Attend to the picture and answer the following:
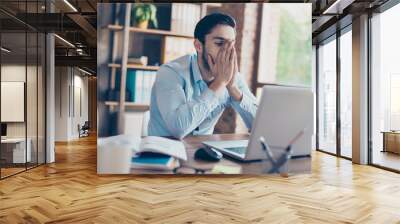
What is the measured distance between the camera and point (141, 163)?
5691mm

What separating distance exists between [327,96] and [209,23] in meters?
5.37

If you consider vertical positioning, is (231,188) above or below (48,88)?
below

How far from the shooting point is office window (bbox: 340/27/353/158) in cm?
822

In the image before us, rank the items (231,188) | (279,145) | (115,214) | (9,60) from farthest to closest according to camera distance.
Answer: (9,60)
(279,145)
(231,188)
(115,214)

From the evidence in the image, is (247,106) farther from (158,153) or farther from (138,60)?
(138,60)

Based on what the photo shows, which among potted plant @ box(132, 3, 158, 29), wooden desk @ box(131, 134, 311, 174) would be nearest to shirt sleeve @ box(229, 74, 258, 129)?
wooden desk @ box(131, 134, 311, 174)

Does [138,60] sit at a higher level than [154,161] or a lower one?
higher

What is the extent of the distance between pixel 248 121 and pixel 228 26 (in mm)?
1541

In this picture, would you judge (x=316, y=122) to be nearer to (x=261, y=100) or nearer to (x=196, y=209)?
(x=261, y=100)

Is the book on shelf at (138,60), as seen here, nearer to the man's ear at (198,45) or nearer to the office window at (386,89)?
the man's ear at (198,45)

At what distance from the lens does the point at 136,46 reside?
18.5ft

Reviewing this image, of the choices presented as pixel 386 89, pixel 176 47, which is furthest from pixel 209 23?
pixel 386 89

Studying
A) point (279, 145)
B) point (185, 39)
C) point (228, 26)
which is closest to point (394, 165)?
point (279, 145)

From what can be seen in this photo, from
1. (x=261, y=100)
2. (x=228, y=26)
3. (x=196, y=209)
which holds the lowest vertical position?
(x=196, y=209)
